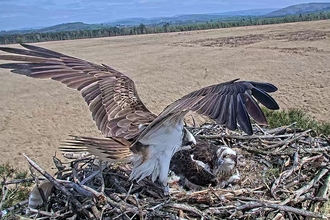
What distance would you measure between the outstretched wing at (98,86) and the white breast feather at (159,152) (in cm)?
22

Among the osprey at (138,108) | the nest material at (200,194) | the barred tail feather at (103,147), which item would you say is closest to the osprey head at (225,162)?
the nest material at (200,194)

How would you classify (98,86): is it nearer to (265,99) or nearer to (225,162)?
(225,162)

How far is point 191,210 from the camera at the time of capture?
11.7 feet

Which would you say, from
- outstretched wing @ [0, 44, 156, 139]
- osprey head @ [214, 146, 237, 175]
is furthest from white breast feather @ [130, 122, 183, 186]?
osprey head @ [214, 146, 237, 175]

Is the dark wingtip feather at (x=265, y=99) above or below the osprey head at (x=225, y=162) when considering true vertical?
above

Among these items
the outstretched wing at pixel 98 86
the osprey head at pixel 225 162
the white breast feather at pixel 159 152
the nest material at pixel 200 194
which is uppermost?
the outstretched wing at pixel 98 86

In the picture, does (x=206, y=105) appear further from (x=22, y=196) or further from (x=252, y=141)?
(x=22, y=196)

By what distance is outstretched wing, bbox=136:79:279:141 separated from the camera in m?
2.43

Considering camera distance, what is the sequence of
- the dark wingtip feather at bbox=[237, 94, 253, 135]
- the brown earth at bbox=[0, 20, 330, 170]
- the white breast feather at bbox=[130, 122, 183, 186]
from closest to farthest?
the dark wingtip feather at bbox=[237, 94, 253, 135], the white breast feather at bbox=[130, 122, 183, 186], the brown earth at bbox=[0, 20, 330, 170]

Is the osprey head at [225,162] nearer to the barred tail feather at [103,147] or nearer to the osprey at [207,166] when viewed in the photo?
the osprey at [207,166]

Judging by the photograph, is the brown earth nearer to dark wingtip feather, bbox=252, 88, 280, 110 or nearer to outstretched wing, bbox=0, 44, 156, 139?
outstretched wing, bbox=0, 44, 156, 139

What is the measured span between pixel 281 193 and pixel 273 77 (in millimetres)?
15166

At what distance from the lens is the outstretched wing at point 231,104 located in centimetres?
243

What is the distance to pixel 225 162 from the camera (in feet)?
13.4
